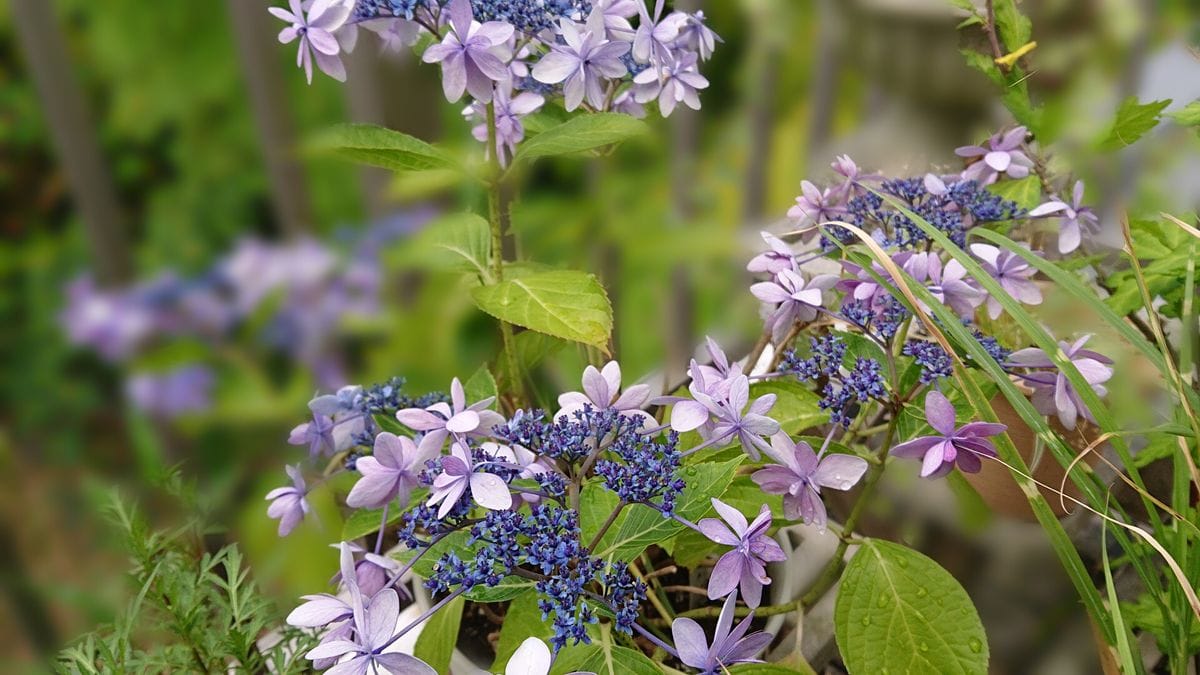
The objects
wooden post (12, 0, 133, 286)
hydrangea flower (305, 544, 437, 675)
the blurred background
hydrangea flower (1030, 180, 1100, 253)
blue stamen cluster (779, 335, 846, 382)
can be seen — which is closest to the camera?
hydrangea flower (305, 544, 437, 675)

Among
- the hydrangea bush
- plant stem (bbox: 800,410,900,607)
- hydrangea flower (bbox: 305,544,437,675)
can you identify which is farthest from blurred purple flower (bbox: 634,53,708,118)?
hydrangea flower (bbox: 305,544,437,675)

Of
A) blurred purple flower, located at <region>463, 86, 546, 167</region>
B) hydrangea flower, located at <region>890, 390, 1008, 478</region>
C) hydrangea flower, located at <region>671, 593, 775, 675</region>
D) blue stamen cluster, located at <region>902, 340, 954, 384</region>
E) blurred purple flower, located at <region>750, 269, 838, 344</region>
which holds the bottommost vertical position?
hydrangea flower, located at <region>671, 593, 775, 675</region>

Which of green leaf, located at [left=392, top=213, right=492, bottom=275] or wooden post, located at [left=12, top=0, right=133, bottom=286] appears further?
wooden post, located at [left=12, top=0, right=133, bottom=286]

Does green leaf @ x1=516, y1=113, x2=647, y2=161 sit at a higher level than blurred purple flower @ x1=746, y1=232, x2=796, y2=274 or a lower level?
higher

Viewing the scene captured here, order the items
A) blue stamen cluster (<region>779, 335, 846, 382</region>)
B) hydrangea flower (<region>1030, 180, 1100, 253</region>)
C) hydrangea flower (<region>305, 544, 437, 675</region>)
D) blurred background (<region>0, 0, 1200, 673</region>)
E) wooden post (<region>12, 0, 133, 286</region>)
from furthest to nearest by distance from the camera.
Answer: wooden post (<region>12, 0, 133, 286</region>) < blurred background (<region>0, 0, 1200, 673</region>) < hydrangea flower (<region>1030, 180, 1100, 253</region>) < blue stamen cluster (<region>779, 335, 846, 382</region>) < hydrangea flower (<region>305, 544, 437, 675</region>)

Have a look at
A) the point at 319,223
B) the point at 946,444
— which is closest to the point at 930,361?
the point at 946,444

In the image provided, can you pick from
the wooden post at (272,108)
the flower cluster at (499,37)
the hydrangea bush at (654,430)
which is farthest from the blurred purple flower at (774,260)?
the wooden post at (272,108)

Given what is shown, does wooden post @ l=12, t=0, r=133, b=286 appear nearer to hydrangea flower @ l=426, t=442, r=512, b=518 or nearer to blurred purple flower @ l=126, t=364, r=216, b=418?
blurred purple flower @ l=126, t=364, r=216, b=418

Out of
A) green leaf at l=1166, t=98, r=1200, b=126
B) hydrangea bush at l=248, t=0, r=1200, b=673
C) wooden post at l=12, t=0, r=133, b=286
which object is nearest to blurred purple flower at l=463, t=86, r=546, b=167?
hydrangea bush at l=248, t=0, r=1200, b=673

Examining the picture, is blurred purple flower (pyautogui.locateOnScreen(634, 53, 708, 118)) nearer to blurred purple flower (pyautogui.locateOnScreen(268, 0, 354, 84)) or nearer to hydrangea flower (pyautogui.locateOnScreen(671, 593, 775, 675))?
blurred purple flower (pyautogui.locateOnScreen(268, 0, 354, 84))
